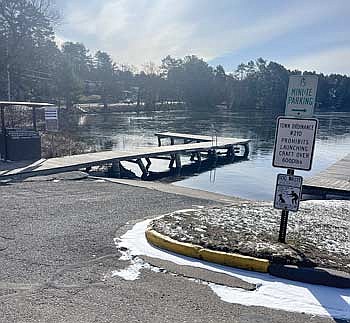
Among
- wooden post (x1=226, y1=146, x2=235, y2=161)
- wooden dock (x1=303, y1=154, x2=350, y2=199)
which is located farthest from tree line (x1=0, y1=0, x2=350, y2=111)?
wooden dock (x1=303, y1=154, x2=350, y2=199)

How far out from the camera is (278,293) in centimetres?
382

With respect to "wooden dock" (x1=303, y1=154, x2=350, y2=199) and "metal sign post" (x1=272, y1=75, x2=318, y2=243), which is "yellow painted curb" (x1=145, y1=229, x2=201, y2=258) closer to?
"metal sign post" (x1=272, y1=75, x2=318, y2=243)

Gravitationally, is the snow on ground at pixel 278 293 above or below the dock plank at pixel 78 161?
above

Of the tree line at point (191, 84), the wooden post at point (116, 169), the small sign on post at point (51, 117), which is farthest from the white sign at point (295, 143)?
the tree line at point (191, 84)

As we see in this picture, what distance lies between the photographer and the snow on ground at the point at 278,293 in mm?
3553

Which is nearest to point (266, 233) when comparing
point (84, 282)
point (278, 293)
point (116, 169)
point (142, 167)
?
point (278, 293)

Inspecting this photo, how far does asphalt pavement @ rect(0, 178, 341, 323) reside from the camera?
3.31 m

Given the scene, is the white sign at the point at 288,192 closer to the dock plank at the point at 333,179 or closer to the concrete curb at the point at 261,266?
the concrete curb at the point at 261,266

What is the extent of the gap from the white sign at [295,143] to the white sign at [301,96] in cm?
10

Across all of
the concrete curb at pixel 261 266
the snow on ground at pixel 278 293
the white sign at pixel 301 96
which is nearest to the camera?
the snow on ground at pixel 278 293

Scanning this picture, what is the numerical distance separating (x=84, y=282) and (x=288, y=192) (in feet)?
8.17

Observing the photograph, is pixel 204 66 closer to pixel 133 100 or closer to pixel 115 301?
pixel 133 100

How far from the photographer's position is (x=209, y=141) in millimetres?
27609

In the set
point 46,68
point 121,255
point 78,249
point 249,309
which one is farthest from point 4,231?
point 46,68
